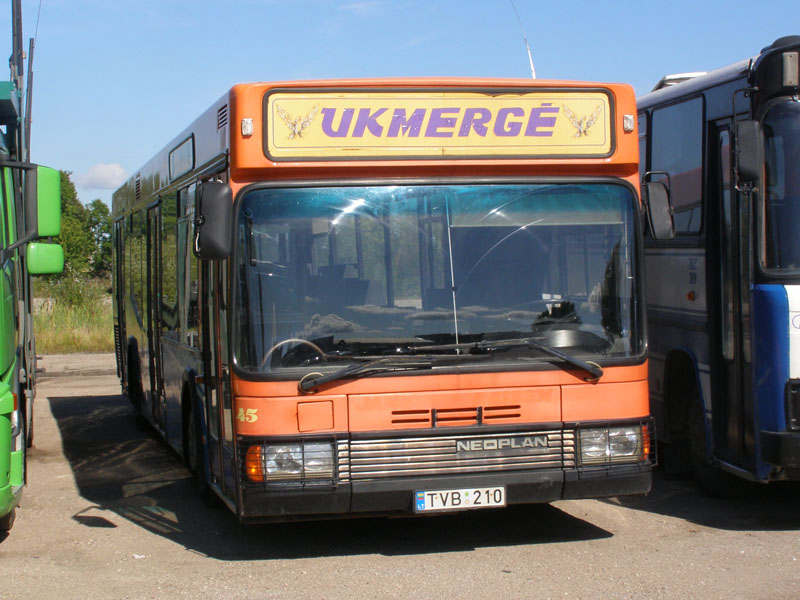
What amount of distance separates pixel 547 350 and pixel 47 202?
3.40 metres

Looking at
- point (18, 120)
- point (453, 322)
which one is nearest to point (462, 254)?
point (453, 322)

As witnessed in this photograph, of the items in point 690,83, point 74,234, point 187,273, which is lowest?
point 187,273

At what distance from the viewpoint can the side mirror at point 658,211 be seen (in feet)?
23.2

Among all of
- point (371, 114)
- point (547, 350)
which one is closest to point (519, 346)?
point (547, 350)

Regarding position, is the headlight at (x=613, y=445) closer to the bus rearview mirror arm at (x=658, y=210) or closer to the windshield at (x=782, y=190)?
the bus rearview mirror arm at (x=658, y=210)

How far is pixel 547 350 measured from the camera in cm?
654

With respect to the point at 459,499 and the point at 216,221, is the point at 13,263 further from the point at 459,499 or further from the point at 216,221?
the point at 459,499

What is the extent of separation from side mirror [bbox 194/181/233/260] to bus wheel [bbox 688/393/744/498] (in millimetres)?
4197

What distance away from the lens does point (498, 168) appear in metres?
6.75

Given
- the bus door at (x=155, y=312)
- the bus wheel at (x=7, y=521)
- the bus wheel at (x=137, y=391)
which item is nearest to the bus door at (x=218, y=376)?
the bus wheel at (x=7, y=521)

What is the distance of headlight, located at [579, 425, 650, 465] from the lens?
659 cm

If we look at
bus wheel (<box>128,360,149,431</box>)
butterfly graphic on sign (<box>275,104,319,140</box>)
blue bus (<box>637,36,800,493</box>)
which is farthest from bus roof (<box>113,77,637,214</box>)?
bus wheel (<box>128,360,149,431</box>)

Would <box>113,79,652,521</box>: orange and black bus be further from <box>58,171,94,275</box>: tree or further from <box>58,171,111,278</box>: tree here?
<box>58,171,111,278</box>: tree

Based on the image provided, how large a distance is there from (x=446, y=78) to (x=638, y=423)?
2.51m
